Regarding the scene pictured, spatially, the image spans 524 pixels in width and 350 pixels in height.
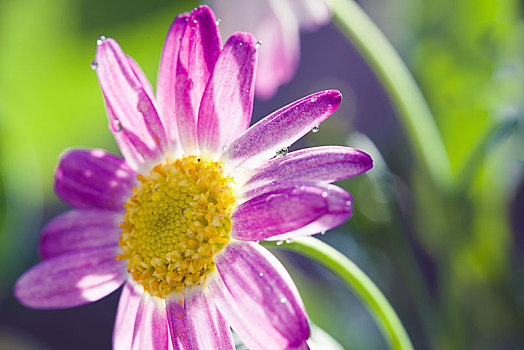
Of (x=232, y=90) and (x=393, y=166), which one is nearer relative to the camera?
(x=232, y=90)

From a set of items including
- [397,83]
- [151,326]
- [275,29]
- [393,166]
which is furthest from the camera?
[393,166]

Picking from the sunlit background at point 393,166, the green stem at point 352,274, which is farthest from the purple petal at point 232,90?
the sunlit background at point 393,166

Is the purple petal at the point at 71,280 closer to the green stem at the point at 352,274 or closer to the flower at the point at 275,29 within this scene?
the green stem at the point at 352,274

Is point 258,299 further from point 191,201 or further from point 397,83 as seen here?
point 397,83

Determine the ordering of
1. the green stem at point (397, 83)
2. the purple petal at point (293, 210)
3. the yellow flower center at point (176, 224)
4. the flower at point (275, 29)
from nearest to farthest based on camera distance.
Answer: the purple petal at point (293, 210)
the yellow flower center at point (176, 224)
the green stem at point (397, 83)
the flower at point (275, 29)

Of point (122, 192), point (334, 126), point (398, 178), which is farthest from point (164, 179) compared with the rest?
point (398, 178)

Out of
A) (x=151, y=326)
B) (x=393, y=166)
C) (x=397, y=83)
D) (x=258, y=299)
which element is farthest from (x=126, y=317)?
(x=393, y=166)

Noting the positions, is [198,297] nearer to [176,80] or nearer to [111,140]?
[176,80]
